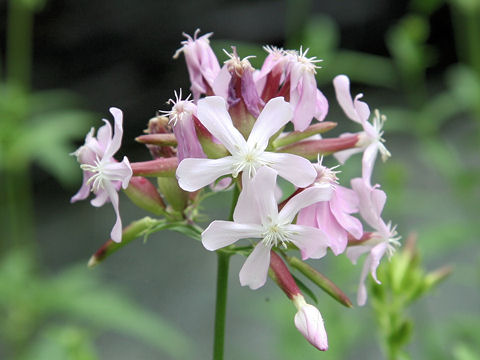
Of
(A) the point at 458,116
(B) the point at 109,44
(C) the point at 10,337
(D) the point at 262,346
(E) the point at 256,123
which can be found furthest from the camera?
(A) the point at 458,116

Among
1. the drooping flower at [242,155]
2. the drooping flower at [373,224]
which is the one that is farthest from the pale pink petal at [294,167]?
the drooping flower at [373,224]

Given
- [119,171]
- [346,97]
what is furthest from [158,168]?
[346,97]

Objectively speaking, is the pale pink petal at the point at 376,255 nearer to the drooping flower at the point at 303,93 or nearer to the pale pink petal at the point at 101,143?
the drooping flower at the point at 303,93

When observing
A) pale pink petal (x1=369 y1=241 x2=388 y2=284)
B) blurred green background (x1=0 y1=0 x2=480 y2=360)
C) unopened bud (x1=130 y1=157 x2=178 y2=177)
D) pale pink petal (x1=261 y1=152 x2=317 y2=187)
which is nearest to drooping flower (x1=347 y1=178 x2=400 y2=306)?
pale pink petal (x1=369 y1=241 x2=388 y2=284)

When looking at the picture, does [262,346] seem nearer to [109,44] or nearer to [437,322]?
[437,322]

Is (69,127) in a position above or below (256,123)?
below

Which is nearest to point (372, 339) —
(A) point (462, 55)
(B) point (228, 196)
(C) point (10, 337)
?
(B) point (228, 196)

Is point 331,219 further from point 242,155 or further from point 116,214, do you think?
point 116,214
